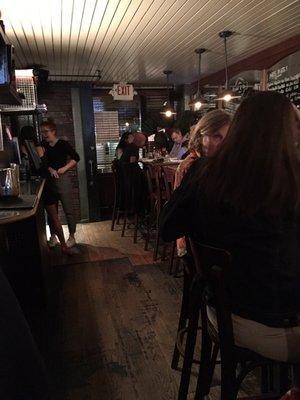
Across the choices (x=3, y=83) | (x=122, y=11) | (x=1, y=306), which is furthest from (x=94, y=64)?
(x=1, y=306)

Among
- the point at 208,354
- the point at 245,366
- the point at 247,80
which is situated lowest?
the point at 208,354

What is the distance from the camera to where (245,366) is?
121cm

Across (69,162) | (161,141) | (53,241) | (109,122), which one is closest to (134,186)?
(69,162)

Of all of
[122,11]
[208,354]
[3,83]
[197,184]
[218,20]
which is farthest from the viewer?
[218,20]

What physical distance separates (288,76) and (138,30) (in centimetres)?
203

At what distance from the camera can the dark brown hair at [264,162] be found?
111 cm

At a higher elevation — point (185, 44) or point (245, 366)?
point (185, 44)

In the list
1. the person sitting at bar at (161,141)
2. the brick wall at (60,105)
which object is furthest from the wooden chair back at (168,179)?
the person sitting at bar at (161,141)

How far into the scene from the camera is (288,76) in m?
4.47

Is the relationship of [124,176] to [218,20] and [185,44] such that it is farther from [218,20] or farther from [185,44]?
[218,20]

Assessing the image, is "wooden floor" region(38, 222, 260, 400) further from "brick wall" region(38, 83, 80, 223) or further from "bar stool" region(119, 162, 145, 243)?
"brick wall" region(38, 83, 80, 223)

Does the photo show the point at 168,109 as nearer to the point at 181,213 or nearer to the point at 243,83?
the point at 243,83

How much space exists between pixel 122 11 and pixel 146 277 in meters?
2.49

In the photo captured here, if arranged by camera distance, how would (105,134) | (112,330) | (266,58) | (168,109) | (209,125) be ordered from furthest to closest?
(105,134) < (168,109) < (266,58) < (112,330) < (209,125)
